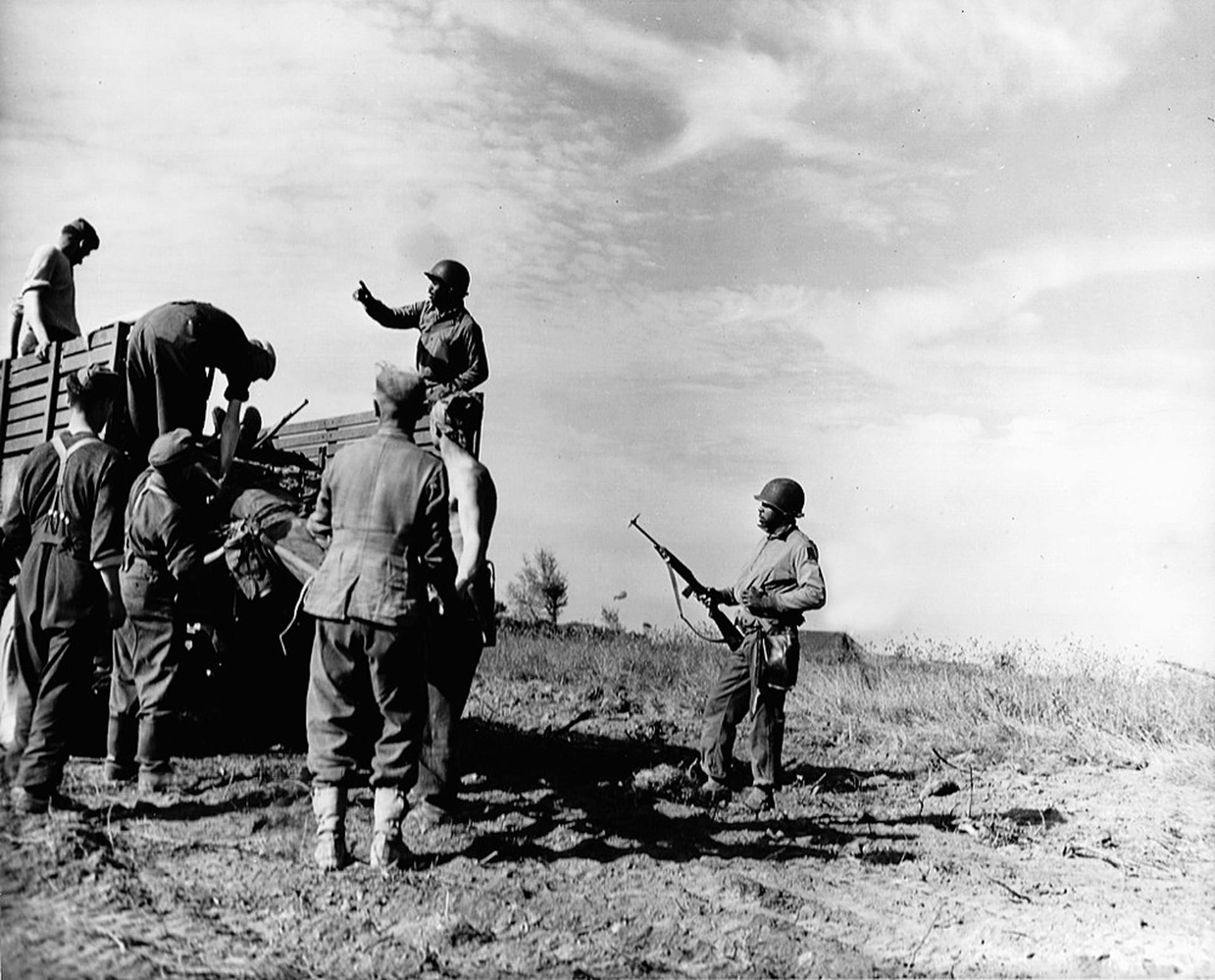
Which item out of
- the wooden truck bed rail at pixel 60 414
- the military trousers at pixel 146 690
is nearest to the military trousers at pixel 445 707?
the military trousers at pixel 146 690

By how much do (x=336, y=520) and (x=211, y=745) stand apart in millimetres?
3304

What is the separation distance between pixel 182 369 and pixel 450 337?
1746mm

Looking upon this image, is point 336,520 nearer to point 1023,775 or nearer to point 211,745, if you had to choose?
point 211,745

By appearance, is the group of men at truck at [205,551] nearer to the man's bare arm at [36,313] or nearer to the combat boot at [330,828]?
the combat boot at [330,828]

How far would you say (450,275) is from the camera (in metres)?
7.21

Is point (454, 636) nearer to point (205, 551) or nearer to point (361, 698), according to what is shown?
point (361, 698)

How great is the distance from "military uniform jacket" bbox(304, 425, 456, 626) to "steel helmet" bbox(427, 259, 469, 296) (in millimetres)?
2044

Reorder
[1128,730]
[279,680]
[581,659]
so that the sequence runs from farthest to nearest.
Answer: [581,659], [1128,730], [279,680]

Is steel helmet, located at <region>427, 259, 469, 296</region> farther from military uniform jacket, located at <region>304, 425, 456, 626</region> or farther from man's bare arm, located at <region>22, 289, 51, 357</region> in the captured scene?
man's bare arm, located at <region>22, 289, 51, 357</region>

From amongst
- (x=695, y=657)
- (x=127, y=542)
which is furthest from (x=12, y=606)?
(x=695, y=657)

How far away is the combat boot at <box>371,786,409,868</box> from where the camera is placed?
5.12 meters

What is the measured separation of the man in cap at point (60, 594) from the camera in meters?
5.94

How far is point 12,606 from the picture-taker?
6359mm

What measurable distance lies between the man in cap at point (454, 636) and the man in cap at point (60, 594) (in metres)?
1.71
